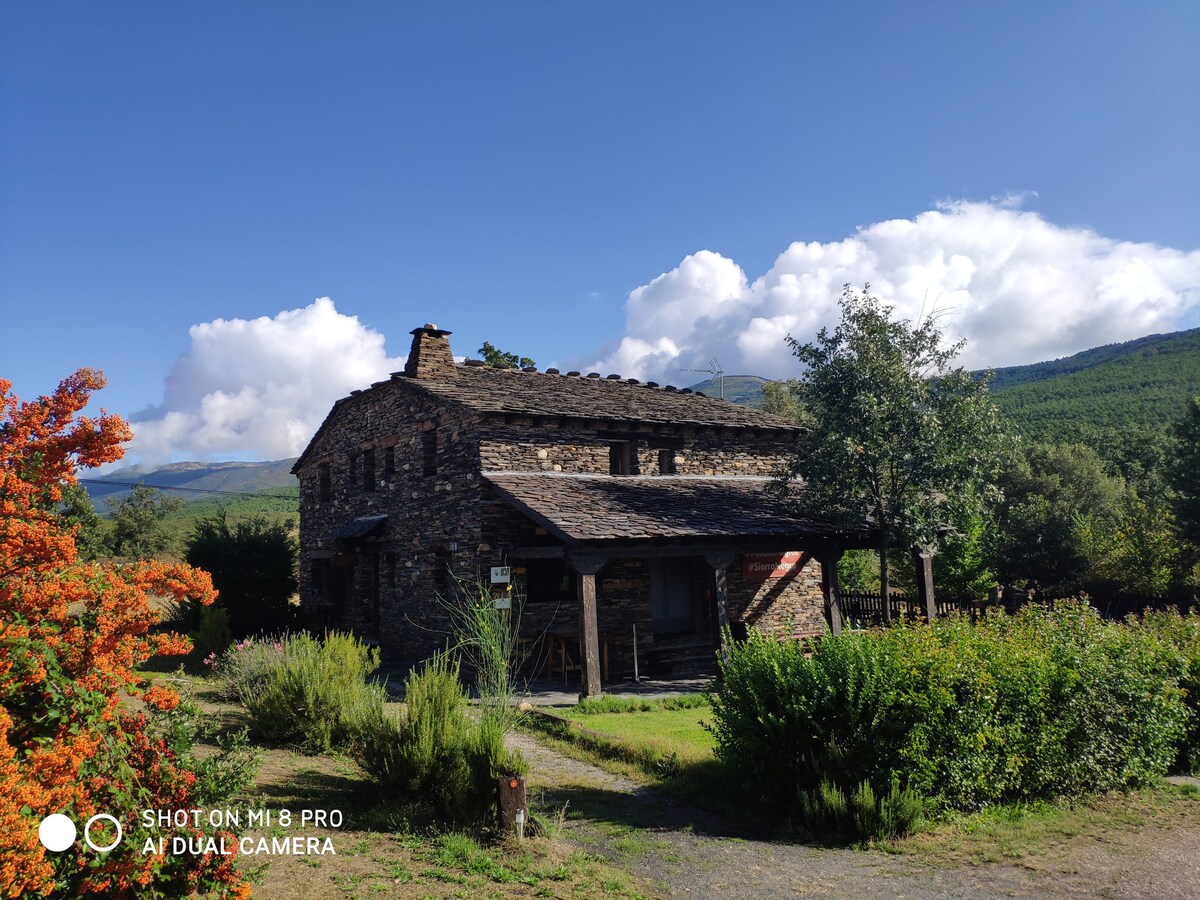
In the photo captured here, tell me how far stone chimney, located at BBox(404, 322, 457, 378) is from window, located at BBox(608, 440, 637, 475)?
3.99m

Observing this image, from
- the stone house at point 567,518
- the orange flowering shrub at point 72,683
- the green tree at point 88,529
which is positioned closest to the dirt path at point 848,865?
the orange flowering shrub at point 72,683

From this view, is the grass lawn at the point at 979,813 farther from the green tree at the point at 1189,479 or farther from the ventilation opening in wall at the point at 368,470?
the green tree at the point at 1189,479

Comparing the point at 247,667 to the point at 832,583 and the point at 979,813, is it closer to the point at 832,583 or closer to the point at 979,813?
the point at 979,813

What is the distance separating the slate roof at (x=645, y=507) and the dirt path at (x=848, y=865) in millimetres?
5507

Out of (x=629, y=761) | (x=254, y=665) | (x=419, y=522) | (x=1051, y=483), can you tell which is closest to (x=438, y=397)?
(x=419, y=522)

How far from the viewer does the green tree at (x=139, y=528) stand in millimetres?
37500

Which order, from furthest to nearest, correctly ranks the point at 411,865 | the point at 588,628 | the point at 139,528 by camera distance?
the point at 139,528 < the point at 588,628 < the point at 411,865

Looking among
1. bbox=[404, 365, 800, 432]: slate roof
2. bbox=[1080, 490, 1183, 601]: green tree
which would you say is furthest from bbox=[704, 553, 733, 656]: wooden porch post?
bbox=[1080, 490, 1183, 601]: green tree

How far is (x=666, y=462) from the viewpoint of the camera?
17.3 meters

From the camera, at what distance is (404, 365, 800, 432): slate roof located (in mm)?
15469

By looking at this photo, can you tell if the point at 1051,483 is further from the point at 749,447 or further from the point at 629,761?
the point at 629,761

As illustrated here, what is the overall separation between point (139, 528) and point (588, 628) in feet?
115

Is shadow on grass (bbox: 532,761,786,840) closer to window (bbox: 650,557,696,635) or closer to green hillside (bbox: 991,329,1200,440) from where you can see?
window (bbox: 650,557,696,635)

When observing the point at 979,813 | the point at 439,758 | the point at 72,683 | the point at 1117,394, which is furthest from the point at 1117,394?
the point at 72,683
